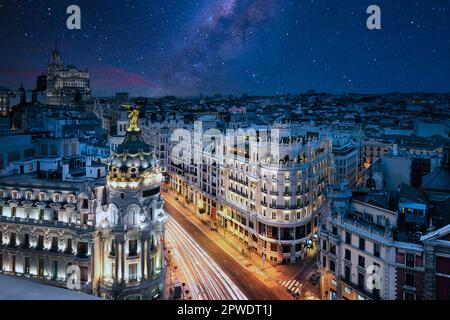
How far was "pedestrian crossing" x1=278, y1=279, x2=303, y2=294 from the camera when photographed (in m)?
14.1

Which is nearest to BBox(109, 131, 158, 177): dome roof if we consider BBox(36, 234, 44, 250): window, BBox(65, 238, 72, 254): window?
BBox(65, 238, 72, 254): window

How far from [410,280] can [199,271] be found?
7769 millimetres

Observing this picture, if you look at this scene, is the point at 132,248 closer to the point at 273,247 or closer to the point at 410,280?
the point at 273,247

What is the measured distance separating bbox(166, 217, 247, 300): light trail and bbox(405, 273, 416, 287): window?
4805 mm

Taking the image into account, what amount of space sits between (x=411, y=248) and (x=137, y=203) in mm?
7773

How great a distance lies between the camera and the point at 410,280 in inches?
380

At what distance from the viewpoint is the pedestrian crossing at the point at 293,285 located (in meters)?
14.1

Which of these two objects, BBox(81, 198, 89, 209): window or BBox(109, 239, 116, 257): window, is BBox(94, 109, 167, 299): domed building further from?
BBox(81, 198, 89, 209): window

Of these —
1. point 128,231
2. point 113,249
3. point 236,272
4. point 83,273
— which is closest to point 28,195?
point 83,273

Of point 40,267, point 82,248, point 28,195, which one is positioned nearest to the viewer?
point 82,248

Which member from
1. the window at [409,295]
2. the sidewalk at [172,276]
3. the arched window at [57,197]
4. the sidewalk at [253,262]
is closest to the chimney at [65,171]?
the arched window at [57,197]

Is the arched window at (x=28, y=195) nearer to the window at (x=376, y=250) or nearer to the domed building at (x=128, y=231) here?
the domed building at (x=128, y=231)

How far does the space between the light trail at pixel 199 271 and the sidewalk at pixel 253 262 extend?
1.32 m
